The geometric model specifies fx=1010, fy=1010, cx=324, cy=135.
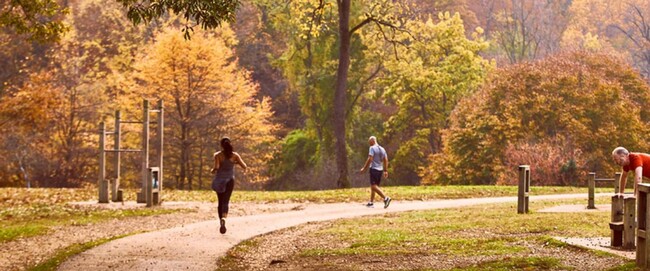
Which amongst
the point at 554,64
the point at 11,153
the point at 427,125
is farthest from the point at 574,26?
the point at 11,153

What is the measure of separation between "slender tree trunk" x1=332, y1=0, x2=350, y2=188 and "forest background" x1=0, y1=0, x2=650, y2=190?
130 millimetres

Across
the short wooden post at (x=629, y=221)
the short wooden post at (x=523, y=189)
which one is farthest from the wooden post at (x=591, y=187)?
the short wooden post at (x=629, y=221)

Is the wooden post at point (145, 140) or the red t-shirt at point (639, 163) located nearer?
the red t-shirt at point (639, 163)

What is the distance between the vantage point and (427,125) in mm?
59469

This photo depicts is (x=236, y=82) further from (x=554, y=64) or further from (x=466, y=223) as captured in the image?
(x=466, y=223)

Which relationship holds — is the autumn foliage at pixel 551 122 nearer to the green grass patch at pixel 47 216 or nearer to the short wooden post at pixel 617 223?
the green grass patch at pixel 47 216

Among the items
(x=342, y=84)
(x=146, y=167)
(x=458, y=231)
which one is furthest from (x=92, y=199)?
(x=458, y=231)

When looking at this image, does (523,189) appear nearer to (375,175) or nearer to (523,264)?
(375,175)

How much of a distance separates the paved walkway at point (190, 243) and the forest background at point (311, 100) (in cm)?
1466

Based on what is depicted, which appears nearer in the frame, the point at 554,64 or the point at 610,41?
the point at 554,64

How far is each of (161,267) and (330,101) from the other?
43107mm

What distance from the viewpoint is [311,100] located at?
57969mm

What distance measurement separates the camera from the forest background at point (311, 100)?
44281 mm

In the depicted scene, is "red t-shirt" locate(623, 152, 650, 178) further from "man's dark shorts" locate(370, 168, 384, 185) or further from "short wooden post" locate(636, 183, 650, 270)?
"man's dark shorts" locate(370, 168, 384, 185)
